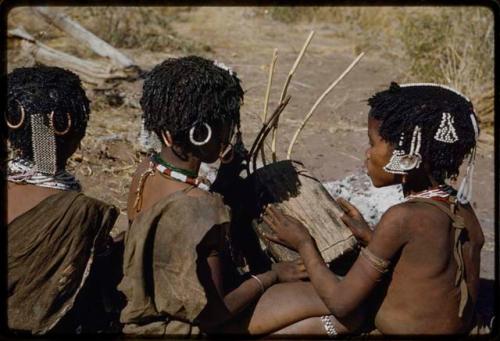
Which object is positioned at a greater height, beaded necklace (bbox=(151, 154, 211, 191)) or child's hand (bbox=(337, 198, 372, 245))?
beaded necklace (bbox=(151, 154, 211, 191))

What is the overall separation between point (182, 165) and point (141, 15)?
27.1ft

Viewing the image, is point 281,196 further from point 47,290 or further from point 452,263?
point 47,290

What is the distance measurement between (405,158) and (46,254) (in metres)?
1.37

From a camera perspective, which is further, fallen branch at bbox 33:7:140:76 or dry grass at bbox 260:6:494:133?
fallen branch at bbox 33:7:140:76

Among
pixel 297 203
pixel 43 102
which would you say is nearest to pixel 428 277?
pixel 297 203

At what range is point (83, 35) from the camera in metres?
8.81

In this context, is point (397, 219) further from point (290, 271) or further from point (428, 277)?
point (290, 271)

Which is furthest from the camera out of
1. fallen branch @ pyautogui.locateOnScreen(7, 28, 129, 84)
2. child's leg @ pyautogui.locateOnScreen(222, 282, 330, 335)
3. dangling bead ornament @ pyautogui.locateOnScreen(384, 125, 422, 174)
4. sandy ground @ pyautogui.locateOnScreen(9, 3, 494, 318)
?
fallen branch @ pyautogui.locateOnScreen(7, 28, 129, 84)

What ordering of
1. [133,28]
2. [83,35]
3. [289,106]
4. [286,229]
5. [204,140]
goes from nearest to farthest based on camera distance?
1. [204,140]
2. [286,229]
3. [289,106]
4. [83,35]
5. [133,28]

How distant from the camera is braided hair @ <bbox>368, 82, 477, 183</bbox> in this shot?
9.29 feet

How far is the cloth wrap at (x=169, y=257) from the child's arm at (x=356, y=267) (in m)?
0.44

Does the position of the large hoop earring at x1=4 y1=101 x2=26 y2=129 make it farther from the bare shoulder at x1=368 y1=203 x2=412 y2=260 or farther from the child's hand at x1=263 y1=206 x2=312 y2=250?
the bare shoulder at x1=368 y1=203 x2=412 y2=260

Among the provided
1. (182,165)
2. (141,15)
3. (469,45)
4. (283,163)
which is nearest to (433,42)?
(469,45)

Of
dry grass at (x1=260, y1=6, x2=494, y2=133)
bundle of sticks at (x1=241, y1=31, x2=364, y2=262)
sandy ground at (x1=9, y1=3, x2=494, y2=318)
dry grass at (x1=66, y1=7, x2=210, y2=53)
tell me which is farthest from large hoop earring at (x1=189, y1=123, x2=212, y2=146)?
dry grass at (x1=66, y1=7, x2=210, y2=53)
